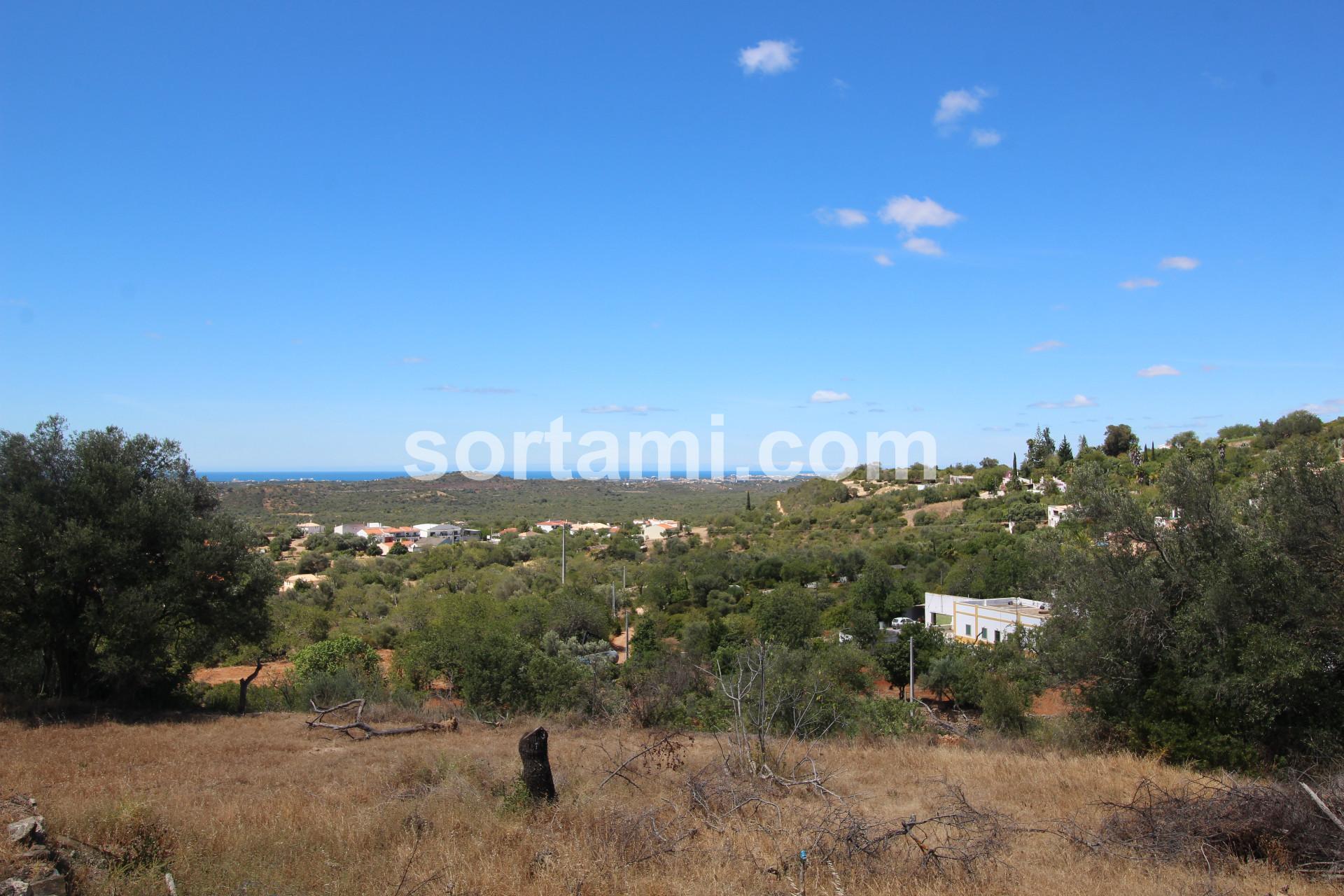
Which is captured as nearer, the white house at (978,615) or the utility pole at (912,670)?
the utility pole at (912,670)

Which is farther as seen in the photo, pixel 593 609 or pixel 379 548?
pixel 379 548

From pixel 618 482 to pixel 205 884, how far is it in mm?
187401

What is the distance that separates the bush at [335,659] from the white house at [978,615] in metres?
21.8

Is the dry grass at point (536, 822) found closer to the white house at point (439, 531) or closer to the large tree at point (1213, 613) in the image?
the large tree at point (1213, 613)

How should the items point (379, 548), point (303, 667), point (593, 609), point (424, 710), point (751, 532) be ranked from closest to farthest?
point (424, 710)
point (303, 667)
point (593, 609)
point (379, 548)
point (751, 532)

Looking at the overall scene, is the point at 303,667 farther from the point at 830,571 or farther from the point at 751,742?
the point at 830,571

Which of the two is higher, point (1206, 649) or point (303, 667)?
point (1206, 649)

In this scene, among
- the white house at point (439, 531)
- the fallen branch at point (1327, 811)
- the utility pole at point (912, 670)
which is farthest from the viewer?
the white house at point (439, 531)

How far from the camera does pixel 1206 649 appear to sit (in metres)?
11.1

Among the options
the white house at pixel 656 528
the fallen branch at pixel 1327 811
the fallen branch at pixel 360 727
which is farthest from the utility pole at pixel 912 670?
the white house at pixel 656 528

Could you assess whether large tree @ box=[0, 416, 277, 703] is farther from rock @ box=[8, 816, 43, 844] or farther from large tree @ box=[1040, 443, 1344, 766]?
large tree @ box=[1040, 443, 1344, 766]

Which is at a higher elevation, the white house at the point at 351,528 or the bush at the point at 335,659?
the white house at the point at 351,528

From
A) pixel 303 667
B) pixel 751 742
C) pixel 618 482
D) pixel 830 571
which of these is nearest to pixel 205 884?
pixel 751 742

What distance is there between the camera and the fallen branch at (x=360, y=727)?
532 inches
